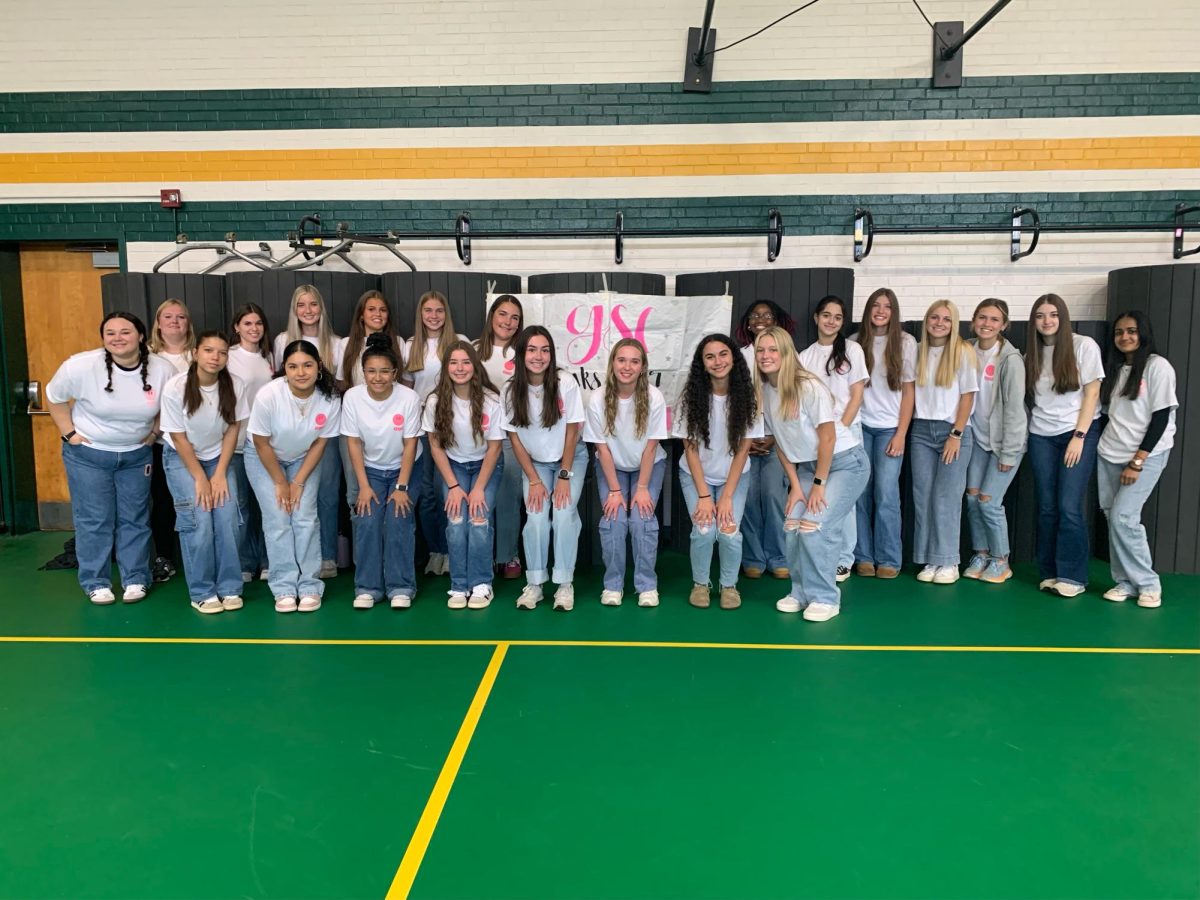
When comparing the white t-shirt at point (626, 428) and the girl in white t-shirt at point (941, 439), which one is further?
the girl in white t-shirt at point (941, 439)

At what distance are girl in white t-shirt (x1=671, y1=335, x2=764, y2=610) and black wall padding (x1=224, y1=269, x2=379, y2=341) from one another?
8.48 ft

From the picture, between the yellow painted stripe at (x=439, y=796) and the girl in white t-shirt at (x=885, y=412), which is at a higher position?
the girl in white t-shirt at (x=885, y=412)

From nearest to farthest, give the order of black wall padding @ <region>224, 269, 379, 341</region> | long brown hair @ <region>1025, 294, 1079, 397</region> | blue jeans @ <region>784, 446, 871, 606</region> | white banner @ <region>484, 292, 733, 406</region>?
blue jeans @ <region>784, 446, 871, 606</region> < long brown hair @ <region>1025, 294, 1079, 397</region> < black wall padding @ <region>224, 269, 379, 341</region> < white banner @ <region>484, 292, 733, 406</region>

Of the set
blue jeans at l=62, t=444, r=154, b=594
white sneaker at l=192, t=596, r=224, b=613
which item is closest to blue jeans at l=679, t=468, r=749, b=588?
white sneaker at l=192, t=596, r=224, b=613

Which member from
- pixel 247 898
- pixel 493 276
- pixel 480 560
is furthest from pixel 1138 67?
pixel 247 898

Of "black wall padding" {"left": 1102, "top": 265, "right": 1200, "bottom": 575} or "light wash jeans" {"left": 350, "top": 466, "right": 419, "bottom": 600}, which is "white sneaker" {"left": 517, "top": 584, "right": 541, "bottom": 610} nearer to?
"light wash jeans" {"left": 350, "top": 466, "right": 419, "bottom": 600}

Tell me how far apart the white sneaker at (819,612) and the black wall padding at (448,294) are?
3024 mm

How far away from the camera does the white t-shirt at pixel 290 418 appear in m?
4.67

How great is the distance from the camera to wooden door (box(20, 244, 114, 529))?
7105 mm

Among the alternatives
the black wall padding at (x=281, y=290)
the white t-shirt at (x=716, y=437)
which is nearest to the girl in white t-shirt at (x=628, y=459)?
the white t-shirt at (x=716, y=437)

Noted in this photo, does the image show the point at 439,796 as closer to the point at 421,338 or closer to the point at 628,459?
the point at 628,459

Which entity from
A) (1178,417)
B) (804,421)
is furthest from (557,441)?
(1178,417)

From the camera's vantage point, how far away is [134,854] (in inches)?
103

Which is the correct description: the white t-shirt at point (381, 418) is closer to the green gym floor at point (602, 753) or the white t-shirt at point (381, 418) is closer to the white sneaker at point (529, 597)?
the green gym floor at point (602, 753)
